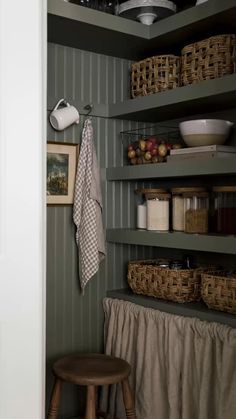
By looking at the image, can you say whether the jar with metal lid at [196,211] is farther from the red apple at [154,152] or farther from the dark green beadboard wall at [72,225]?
the dark green beadboard wall at [72,225]

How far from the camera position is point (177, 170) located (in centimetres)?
252

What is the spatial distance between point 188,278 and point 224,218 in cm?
35

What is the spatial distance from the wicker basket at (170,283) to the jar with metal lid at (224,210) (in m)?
0.26

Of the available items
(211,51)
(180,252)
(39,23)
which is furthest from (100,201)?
(39,23)

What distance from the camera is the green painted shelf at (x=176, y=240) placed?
2.27m

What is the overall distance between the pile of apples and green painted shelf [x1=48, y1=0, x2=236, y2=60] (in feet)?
1.70

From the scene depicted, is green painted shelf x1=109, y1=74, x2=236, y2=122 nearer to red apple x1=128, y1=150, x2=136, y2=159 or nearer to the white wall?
red apple x1=128, y1=150, x2=136, y2=159

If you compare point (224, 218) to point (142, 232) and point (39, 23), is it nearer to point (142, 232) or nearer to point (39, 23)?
point (142, 232)

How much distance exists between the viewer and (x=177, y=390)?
2.42m

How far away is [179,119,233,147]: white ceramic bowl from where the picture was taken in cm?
247

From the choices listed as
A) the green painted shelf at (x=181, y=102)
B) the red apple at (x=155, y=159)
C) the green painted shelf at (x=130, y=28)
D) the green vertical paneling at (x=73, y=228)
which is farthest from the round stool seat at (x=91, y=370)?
the green painted shelf at (x=130, y=28)

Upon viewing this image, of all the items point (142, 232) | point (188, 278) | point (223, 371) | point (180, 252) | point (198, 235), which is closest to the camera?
point (223, 371)

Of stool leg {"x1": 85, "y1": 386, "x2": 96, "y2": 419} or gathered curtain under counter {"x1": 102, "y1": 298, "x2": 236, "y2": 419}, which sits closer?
gathered curtain under counter {"x1": 102, "y1": 298, "x2": 236, "y2": 419}

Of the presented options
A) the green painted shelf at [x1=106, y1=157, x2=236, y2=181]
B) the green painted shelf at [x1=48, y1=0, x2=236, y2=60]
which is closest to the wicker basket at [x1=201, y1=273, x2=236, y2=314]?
the green painted shelf at [x1=106, y1=157, x2=236, y2=181]
